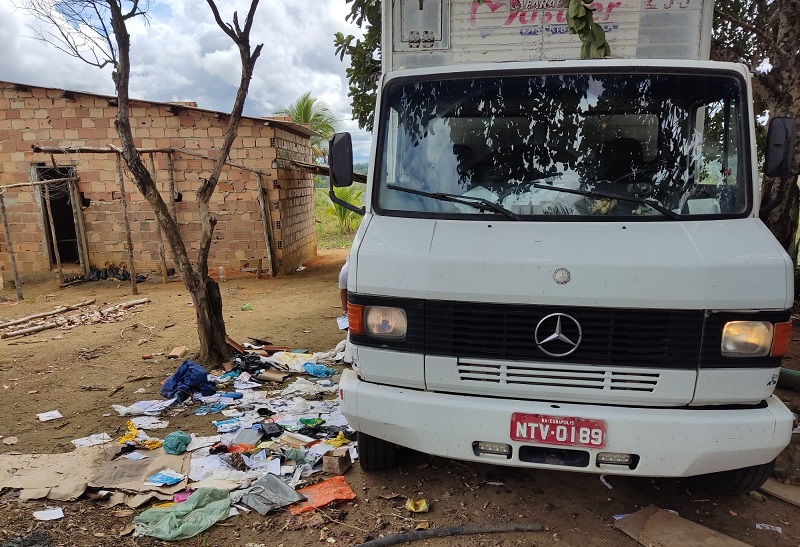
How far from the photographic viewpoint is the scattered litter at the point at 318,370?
5418mm

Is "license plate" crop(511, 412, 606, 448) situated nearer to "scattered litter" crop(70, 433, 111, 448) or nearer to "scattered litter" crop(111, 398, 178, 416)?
"scattered litter" crop(70, 433, 111, 448)

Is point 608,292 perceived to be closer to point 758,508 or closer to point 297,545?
point 758,508

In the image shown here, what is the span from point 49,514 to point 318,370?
277cm

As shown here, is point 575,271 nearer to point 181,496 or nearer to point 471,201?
point 471,201

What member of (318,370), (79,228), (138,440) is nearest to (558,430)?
(138,440)

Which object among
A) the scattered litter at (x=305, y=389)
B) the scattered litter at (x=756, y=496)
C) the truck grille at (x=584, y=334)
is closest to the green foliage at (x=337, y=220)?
the scattered litter at (x=305, y=389)

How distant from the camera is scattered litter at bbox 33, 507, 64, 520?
2961 millimetres

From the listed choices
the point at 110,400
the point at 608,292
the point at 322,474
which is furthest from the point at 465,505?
the point at 110,400

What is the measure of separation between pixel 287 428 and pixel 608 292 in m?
2.76

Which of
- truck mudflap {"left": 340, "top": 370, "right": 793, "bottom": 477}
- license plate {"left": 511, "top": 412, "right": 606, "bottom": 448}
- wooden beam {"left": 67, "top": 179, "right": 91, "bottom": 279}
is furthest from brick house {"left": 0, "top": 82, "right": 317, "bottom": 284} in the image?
→ license plate {"left": 511, "top": 412, "right": 606, "bottom": 448}

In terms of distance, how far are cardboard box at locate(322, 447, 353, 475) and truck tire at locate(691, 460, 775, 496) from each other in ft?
7.23

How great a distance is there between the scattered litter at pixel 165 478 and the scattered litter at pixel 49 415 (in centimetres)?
174

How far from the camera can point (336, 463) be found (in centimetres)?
→ 341

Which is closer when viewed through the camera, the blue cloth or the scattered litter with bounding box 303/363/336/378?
the blue cloth
